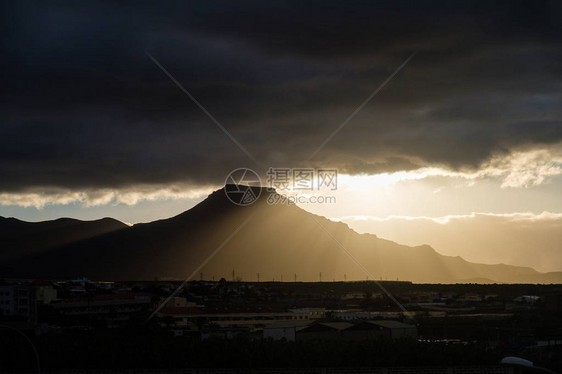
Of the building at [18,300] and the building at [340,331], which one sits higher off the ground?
the building at [18,300]

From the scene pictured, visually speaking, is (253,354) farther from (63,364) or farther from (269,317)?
(269,317)

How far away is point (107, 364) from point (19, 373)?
5.11m

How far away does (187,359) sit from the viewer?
48.6 m

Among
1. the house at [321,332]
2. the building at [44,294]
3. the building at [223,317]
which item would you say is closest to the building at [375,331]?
the house at [321,332]

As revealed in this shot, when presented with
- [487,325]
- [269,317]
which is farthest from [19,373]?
[487,325]

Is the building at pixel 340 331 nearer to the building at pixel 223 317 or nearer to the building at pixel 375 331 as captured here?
the building at pixel 375 331

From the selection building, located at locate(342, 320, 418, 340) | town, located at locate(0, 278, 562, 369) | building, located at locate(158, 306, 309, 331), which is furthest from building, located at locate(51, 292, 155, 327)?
building, located at locate(342, 320, 418, 340)

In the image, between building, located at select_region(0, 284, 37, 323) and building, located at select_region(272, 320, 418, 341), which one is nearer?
building, located at select_region(272, 320, 418, 341)

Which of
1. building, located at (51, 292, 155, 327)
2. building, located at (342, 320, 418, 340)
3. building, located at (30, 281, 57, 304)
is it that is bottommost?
building, located at (342, 320, 418, 340)

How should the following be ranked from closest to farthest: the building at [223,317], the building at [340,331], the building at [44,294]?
1. the building at [340,331]
2. the building at [223,317]
3. the building at [44,294]

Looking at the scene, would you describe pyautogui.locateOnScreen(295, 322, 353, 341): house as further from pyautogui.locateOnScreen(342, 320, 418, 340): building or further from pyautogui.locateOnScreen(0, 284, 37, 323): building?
pyautogui.locateOnScreen(0, 284, 37, 323): building

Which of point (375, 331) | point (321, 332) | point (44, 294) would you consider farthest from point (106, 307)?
point (375, 331)

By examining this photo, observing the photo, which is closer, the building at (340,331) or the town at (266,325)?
the town at (266,325)

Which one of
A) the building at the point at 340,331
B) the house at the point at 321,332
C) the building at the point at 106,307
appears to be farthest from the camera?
the building at the point at 106,307
